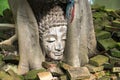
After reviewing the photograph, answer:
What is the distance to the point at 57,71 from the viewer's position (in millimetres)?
3297

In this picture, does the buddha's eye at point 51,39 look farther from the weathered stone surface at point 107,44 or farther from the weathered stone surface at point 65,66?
the weathered stone surface at point 107,44

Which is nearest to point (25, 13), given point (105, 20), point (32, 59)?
point (32, 59)

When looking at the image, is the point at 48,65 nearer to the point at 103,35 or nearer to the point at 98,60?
the point at 98,60

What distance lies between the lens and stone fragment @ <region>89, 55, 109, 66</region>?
11.6 feet

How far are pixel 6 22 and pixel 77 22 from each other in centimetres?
124

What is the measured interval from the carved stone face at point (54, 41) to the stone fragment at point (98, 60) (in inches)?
12.8

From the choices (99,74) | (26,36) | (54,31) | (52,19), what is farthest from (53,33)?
(99,74)

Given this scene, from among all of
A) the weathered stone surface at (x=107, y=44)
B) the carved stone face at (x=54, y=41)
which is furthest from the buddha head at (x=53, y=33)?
the weathered stone surface at (x=107, y=44)

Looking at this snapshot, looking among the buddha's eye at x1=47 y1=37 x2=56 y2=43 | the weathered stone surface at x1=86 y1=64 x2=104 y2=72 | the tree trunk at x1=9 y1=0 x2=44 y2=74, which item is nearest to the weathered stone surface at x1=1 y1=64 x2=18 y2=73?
the tree trunk at x1=9 y1=0 x2=44 y2=74

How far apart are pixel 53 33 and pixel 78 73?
480mm

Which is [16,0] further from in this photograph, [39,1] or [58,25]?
[58,25]

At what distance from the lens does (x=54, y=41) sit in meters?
3.47

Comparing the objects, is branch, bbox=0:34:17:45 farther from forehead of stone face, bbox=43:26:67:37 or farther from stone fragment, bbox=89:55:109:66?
stone fragment, bbox=89:55:109:66

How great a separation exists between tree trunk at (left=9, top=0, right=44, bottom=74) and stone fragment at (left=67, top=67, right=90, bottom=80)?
353 mm
